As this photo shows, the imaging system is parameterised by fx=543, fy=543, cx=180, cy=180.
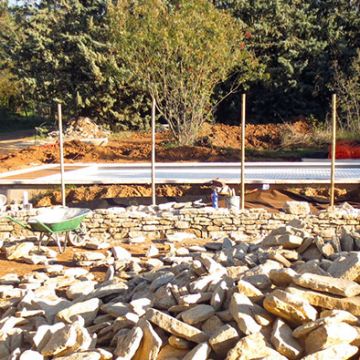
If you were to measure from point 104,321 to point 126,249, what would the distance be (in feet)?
10.2

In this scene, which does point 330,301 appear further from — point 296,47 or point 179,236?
point 296,47

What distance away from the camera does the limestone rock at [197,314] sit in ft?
11.7

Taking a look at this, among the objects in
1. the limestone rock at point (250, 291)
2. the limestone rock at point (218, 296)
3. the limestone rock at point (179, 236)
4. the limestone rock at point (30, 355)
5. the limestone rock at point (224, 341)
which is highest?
the limestone rock at point (250, 291)

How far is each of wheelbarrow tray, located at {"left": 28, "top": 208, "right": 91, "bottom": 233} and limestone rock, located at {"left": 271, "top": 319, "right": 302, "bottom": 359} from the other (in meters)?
3.94

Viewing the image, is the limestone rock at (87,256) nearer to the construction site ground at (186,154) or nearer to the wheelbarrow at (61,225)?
the wheelbarrow at (61,225)

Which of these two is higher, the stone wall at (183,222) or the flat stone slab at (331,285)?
the flat stone slab at (331,285)

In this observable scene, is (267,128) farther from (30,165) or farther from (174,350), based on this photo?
(174,350)

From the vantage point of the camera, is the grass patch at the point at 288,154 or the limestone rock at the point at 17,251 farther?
the grass patch at the point at 288,154

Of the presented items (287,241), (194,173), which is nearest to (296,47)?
(194,173)

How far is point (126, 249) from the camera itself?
7.20 m

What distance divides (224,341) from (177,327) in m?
0.34

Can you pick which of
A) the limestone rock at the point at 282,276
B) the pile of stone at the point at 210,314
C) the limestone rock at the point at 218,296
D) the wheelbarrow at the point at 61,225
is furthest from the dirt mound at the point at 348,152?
the limestone rock at the point at 218,296

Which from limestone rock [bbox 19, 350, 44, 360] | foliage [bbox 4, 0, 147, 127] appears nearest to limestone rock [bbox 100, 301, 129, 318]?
limestone rock [bbox 19, 350, 44, 360]

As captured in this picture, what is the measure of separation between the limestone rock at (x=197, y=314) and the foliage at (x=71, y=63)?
16408mm
